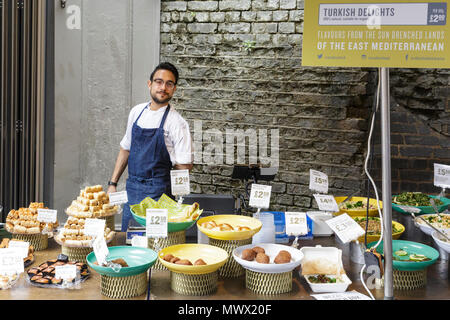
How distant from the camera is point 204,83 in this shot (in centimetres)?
492

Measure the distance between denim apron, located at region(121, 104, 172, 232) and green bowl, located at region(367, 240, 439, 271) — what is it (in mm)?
1919

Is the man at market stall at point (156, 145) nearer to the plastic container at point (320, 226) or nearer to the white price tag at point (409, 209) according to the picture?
the plastic container at point (320, 226)

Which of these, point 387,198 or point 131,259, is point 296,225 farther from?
point 131,259

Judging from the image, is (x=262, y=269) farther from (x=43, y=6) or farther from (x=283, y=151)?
(x=43, y=6)

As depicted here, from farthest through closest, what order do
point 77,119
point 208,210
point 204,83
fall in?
point 204,83
point 77,119
point 208,210

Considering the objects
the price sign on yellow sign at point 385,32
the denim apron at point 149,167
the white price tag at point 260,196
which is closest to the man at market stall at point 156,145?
the denim apron at point 149,167

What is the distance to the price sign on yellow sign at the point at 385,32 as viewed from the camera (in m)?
1.93

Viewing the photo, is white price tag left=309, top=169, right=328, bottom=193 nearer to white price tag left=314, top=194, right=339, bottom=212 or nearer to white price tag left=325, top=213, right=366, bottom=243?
white price tag left=314, top=194, right=339, bottom=212

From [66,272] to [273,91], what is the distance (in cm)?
311

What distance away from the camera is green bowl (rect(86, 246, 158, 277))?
1.90 meters

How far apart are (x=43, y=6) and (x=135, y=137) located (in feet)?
4.44

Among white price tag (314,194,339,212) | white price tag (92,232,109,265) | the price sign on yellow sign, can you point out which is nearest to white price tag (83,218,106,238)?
white price tag (92,232,109,265)
